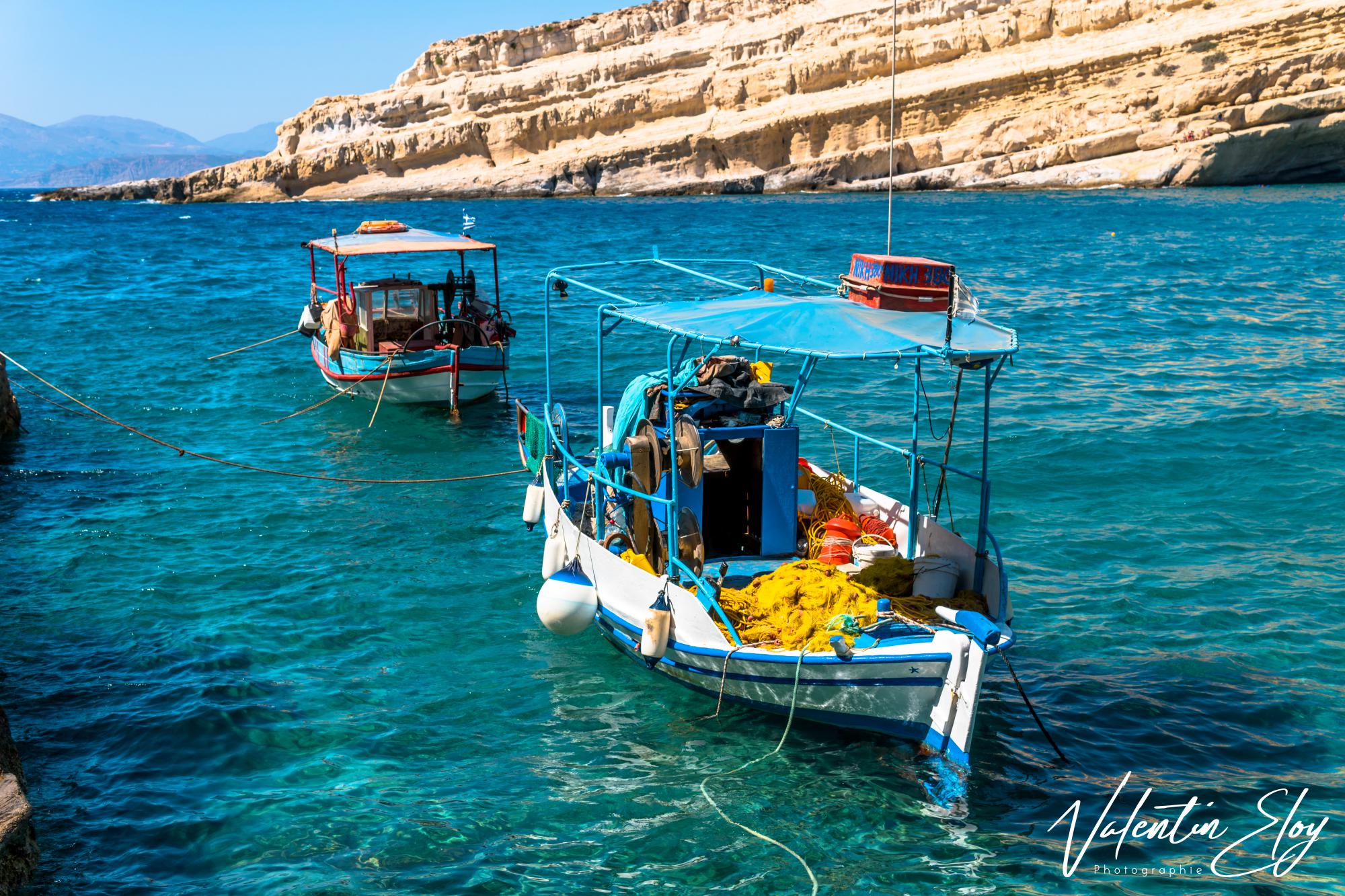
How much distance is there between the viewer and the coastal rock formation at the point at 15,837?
687 cm

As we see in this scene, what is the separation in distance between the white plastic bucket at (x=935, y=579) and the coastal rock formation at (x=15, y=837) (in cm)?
701

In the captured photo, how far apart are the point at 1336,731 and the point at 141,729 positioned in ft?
33.2

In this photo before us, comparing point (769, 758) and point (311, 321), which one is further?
point (311, 321)

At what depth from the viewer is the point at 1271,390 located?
20500mm

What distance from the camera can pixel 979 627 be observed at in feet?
27.6

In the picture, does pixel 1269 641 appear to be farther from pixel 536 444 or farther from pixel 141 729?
pixel 141 729

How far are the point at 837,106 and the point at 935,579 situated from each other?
79.0 meters

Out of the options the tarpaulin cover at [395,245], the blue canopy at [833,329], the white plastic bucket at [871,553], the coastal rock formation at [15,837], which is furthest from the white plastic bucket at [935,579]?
the tarpaulin cover at [395,245]

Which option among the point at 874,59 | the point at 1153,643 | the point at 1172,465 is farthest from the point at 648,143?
the point at 1153,643

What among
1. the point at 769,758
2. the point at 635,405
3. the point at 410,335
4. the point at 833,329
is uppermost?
the point at 833,329

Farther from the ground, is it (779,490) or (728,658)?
(779,490)

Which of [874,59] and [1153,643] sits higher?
[874,59]

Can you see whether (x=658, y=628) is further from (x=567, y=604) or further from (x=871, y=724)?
(x=871, y=724)
